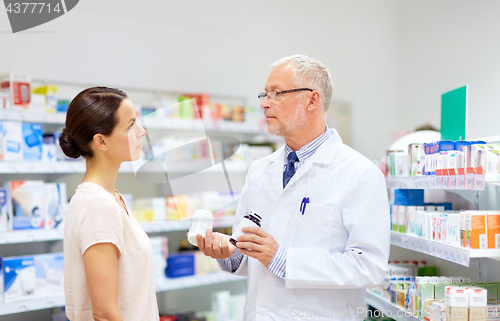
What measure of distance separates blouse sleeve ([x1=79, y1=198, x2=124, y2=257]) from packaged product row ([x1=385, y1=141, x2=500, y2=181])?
1.41 meters

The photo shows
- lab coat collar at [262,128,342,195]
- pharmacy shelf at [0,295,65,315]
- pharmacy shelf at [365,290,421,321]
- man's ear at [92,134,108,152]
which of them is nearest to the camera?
man's ear at [92,134,108,152]

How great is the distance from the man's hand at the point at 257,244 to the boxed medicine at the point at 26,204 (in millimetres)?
2083

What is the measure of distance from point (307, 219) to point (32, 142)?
2.30 m

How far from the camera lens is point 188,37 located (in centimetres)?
446

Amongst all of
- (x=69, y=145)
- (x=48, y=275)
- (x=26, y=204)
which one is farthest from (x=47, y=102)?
(x=69, y=145)

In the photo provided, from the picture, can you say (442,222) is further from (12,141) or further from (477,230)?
(12,141)

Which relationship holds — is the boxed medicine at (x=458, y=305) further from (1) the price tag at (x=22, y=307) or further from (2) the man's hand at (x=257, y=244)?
(1) the price tag at (x=22, y=307)

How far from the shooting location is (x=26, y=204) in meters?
3.11

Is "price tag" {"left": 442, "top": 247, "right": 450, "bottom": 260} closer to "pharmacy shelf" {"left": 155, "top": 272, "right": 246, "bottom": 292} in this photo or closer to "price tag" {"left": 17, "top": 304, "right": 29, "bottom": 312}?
"pharmacy shelf" {"left": 155, "top": 272, "right": 246, "bottom": 292}

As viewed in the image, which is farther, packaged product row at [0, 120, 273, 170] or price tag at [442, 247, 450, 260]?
price tag at [442, 247, 450, 260]

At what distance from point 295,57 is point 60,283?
7.91 ft

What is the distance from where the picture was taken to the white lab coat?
1694mm

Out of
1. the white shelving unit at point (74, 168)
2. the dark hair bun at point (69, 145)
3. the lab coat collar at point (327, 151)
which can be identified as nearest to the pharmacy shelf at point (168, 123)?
the white shelving unit at point (74, 168)

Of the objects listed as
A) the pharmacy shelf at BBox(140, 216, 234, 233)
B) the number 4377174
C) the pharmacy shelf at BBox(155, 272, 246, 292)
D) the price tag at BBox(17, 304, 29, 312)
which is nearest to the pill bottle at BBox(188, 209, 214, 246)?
the pharmacy shelf at BBox(140, 216, 234, 233)
